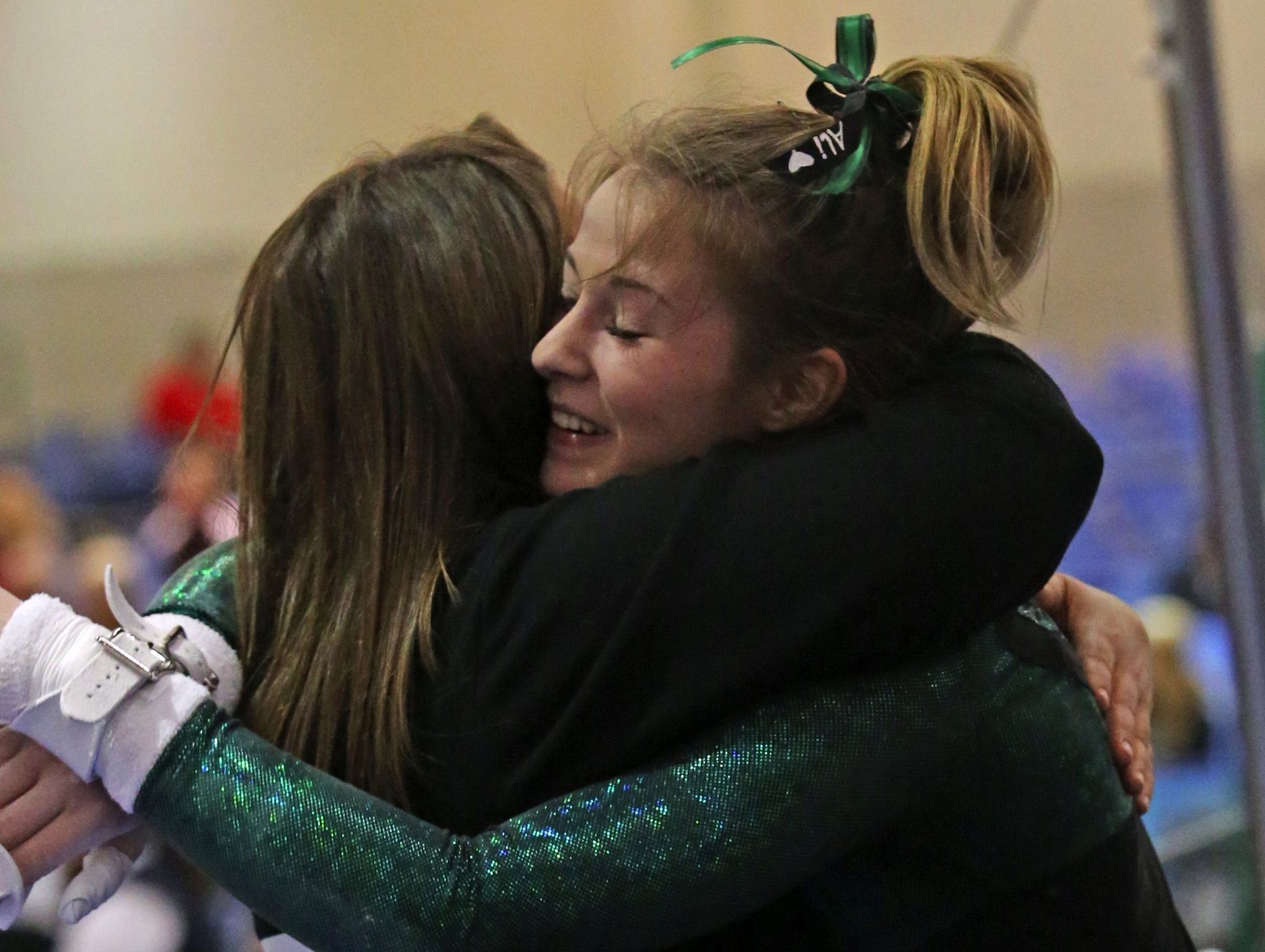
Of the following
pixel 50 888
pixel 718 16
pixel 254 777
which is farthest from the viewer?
pixel 718 16

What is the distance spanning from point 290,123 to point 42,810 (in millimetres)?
3214

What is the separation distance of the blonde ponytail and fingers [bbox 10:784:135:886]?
0.59 metres

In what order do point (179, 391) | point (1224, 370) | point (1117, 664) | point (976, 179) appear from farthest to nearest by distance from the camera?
point (179, 391)
point (1117, 664)
point (976, 179)
point (1224, 370)

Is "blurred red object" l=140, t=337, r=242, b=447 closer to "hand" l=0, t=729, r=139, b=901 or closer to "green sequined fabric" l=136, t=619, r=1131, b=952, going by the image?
"hand" l=0, t=729, r=139, b=901

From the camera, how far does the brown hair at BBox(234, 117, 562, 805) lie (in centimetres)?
82

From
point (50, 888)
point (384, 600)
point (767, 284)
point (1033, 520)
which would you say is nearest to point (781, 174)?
point (767, 284)

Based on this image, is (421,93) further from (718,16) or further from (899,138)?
(899,138)

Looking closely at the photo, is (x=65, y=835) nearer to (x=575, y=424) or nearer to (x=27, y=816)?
A: (x=27, y=816)

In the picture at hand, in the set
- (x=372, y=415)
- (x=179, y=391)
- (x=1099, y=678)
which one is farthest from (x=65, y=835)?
(x=179, y=391)

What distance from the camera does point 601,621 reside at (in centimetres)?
71

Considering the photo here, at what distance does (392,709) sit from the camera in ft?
2.55

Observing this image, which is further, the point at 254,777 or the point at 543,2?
the point at 543,2

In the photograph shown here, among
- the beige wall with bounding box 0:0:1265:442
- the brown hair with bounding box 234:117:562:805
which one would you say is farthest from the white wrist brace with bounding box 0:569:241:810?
the beige wall with bounding box 0:0:1265:442

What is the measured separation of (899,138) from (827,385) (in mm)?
169
